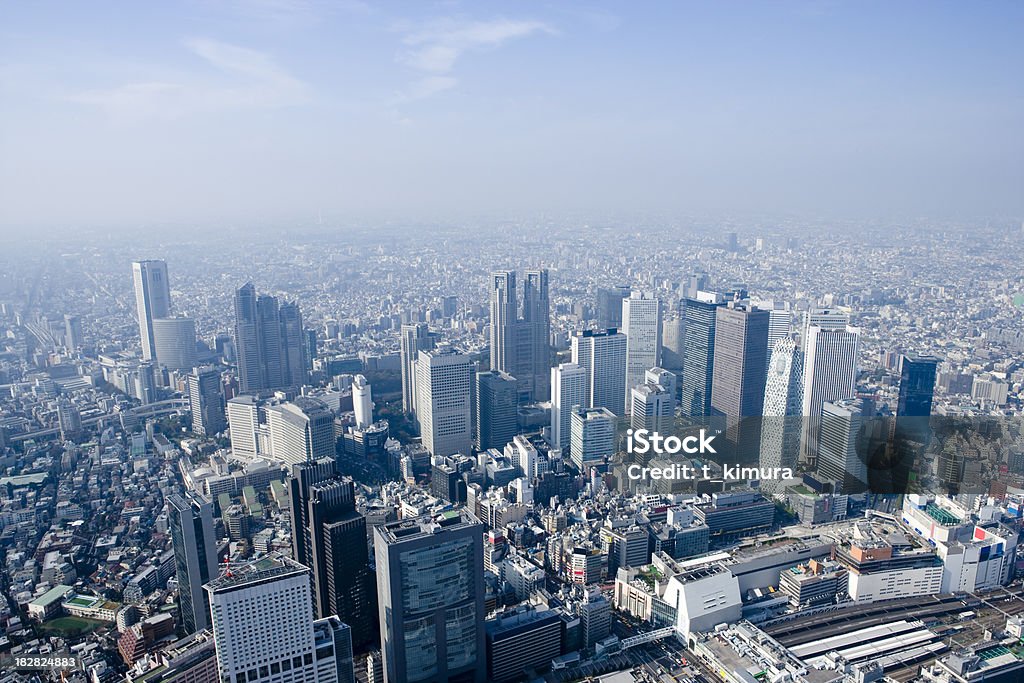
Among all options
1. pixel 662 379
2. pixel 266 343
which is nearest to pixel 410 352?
pixel 266 343

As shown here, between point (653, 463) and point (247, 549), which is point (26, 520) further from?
point (653, 463)

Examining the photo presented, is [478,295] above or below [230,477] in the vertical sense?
above

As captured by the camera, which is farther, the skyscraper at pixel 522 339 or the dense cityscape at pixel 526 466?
the skyscraper at pixel 522 339

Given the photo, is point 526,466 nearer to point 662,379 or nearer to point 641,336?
point 662,379

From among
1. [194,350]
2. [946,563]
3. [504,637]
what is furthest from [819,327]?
[194,350]

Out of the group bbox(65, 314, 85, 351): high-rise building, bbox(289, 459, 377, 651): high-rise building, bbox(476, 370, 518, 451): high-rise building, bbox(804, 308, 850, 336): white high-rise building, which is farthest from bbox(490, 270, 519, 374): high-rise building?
bbox(65, 314, 85, 351): high-rise building

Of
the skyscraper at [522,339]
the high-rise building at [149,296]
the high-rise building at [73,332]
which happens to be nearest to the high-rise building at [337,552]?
the skyscraper at [522,339]

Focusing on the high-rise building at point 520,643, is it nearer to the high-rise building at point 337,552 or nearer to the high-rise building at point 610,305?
→ the high-rise building at point 337,552
